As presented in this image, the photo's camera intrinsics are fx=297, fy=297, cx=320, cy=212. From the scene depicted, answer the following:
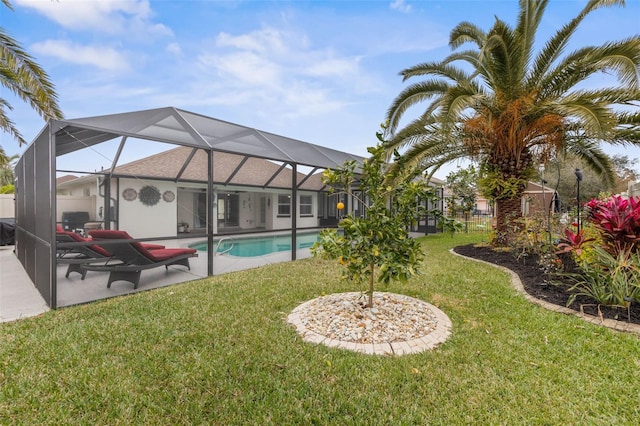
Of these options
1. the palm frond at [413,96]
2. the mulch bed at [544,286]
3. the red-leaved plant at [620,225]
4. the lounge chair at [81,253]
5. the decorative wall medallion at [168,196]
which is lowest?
the mulch bed at [544,286]

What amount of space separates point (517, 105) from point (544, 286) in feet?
16.9

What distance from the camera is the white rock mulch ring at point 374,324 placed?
357cm

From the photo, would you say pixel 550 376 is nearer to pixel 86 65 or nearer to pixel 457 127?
pixel 457 127

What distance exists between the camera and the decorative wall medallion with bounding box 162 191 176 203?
14.4m

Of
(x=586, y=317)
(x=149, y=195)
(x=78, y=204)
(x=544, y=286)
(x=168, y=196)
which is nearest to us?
(x=586, y=317)

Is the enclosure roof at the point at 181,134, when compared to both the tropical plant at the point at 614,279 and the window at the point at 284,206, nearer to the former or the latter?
the tropical plant at the point at 614,279

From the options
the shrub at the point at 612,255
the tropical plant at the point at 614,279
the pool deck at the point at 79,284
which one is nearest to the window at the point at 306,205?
the pool deck at the point at 79,284

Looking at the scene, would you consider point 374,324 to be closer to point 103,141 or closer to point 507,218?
point 507,218

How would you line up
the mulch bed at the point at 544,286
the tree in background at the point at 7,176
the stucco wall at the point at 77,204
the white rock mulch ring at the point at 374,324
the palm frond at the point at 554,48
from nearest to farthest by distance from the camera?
the white rock mulch ring at the point at 374,324
the mulch bed at the point at 544,286
the palm frond at the point at 554,48
the stucco wall at the point at 77,204
the tree in background at the point at 7,176

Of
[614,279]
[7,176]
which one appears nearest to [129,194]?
[614,279]

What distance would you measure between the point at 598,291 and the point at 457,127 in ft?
20.9

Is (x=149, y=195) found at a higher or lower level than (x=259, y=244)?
higher

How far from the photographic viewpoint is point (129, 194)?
43.5 ft

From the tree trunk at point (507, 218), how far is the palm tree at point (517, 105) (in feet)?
0.12
